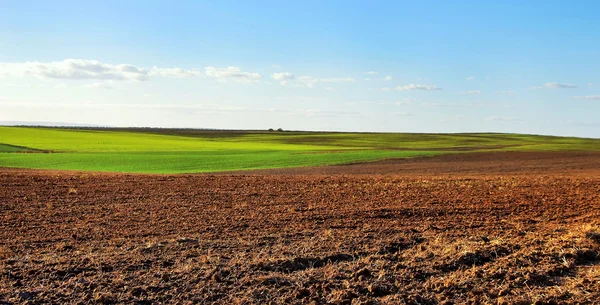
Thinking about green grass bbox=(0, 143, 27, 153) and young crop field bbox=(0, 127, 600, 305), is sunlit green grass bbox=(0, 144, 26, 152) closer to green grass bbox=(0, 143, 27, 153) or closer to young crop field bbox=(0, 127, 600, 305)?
green grass bbox=(0, 143, 27, 153)

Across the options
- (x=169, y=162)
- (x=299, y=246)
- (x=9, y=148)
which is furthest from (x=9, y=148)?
(x=299, y=246)

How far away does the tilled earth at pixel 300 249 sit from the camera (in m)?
6.79

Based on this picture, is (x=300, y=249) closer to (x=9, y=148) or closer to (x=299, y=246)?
(x=299, y=246)

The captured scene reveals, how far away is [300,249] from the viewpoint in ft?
29.3

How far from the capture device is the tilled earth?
6.79 m

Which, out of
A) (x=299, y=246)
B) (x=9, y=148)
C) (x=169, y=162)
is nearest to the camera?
(x=299, y=246)

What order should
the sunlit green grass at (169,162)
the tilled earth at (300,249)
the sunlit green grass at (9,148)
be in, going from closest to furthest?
the tilled earth at (300,249)
the sunlit green grass at (169,162)
the sunlit green grass at (9,148)

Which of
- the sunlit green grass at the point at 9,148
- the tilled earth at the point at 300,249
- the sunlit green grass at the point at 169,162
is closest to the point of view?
the tilled earth at the point at 300,249

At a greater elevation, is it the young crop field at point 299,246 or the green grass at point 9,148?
the young crop field at point 299,246

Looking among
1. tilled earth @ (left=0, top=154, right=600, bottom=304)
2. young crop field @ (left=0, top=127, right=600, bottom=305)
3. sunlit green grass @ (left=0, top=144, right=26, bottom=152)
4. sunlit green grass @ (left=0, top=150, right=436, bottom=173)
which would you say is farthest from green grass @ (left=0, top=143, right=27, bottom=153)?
tilled earth @ (left=0, top=154, right=600, bottom=304)

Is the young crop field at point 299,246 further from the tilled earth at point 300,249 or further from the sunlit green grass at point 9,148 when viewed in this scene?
the sunlit green grass at point 9,148

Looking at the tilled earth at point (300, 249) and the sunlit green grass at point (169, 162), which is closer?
the tilled earth at point (300, 249)

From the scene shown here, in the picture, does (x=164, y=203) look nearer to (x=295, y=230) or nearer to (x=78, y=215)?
(x=78, y=215)

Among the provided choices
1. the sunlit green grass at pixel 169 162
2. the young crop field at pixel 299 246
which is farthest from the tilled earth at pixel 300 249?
the sunlit green grass at pixel 169 162
